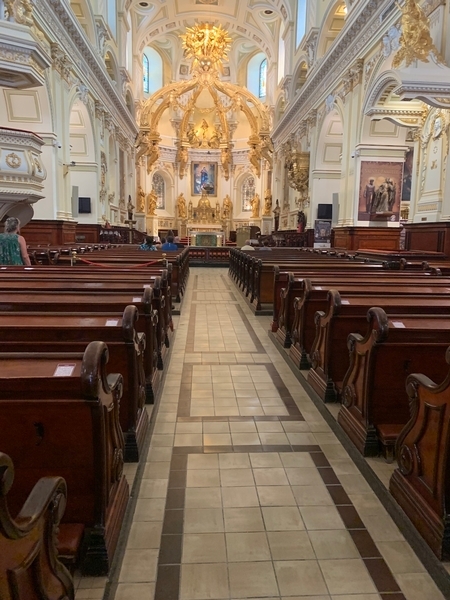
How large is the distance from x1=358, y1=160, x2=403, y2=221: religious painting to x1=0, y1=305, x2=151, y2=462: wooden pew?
413 inches

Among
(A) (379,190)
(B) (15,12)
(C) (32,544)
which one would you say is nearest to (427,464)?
(C) (32,544)

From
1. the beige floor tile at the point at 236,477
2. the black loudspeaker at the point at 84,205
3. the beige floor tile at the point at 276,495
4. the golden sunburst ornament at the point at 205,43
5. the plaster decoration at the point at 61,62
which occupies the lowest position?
the beige floor tile at the point at 236,477

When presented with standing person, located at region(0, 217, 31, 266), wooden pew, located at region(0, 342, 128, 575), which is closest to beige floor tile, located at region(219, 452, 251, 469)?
wooden pew, located at region(0, 342, 128, 575)

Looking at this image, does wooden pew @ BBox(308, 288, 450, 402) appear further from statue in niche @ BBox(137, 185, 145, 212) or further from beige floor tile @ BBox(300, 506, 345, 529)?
statue in niche @ BBox(137, 185, 145, 212)

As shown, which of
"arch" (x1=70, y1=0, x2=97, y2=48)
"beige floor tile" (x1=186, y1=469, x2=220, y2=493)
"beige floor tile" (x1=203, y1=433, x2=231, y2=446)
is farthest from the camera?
"arch" (x1=70, y1=0, x2=97, y2=48)

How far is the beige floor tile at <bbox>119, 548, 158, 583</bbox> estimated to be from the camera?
1.90 metres

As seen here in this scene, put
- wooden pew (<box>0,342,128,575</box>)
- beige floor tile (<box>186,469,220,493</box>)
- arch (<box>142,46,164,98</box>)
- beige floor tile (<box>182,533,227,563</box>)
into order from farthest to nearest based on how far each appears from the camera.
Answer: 1. arch (<box>142,46,164,98</box>)
2. beige floor tile (<box>186,469,220,493</box>)
3. beige floor tile (<box>182,533,227,563</box>)
4. wooden pew (<box>0,342,128,575</box>)

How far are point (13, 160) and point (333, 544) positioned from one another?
7.06 m

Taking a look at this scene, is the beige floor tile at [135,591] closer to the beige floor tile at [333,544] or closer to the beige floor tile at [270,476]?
the beige floor tile at [333,544]

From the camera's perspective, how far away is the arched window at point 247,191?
29844 millimetres

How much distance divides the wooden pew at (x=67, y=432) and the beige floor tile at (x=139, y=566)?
82 mm

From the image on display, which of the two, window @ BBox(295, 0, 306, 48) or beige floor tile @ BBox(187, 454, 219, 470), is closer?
beige floor tile @ BBox(187, 454, 219, 470)

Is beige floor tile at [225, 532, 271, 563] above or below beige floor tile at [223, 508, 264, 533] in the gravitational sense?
below

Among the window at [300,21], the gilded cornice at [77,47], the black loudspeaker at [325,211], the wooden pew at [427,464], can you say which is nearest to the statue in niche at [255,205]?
the window at [300,21]
